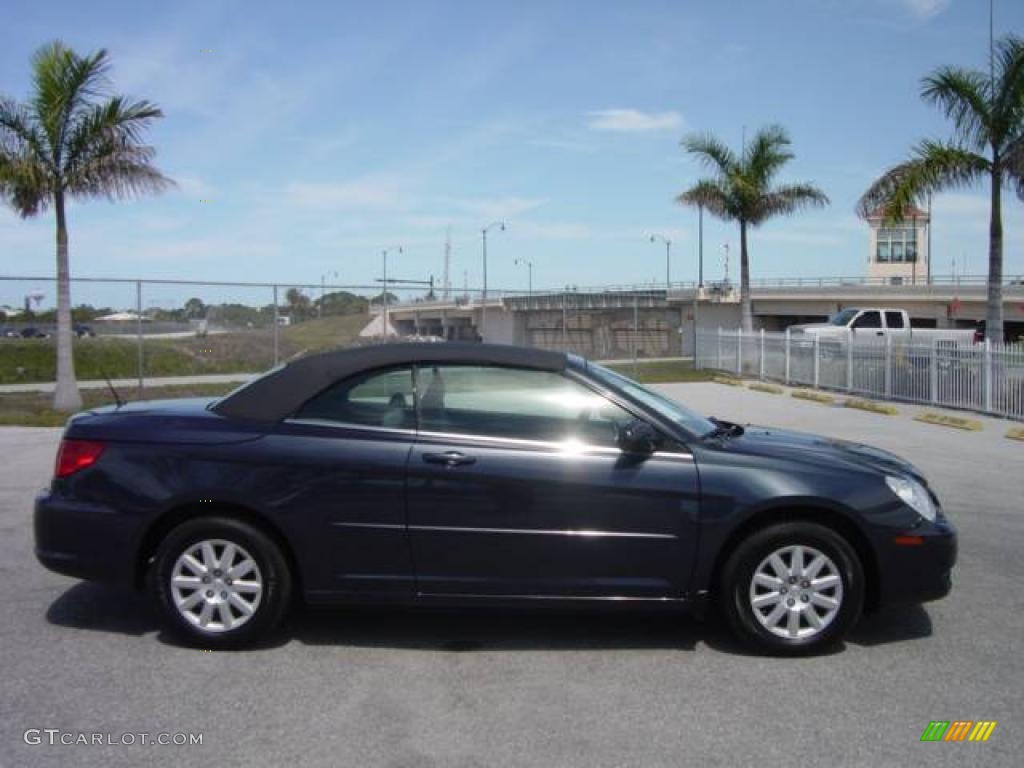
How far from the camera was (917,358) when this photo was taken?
734 inches

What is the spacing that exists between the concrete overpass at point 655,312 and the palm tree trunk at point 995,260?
801 cm

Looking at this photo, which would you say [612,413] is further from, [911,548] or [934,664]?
[934,664]

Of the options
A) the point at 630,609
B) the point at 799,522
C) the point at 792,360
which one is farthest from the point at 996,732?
the point at 792,360

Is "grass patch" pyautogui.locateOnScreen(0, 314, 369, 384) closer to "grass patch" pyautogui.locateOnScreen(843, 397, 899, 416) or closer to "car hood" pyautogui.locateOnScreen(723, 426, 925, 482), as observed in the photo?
"grass patch" pyautogui.locateOnScreen(843, 397, 899, 416)

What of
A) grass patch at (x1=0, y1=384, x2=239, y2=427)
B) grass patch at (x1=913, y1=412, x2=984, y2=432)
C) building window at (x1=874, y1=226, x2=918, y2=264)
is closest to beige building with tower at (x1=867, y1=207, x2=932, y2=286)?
building window at (x1=874, y1=226, x2=918, y2=264)

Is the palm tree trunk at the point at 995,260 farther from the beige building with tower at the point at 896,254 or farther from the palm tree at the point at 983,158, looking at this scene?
the beige building with tower at the point at 896,254

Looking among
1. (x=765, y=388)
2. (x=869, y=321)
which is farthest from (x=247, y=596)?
(x=869, y=321)

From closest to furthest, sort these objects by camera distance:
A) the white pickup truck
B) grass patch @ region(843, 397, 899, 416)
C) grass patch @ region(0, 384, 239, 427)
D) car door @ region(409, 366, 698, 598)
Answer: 1. car door @ region(409, 366, 698, 598)
2. grass patch @ region(0, 384, 239, 427)
3. grass patch @ region(843, 397, 899, 416)
4. the white pickup truck

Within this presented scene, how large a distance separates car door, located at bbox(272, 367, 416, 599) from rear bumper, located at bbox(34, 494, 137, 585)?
0.81 metres

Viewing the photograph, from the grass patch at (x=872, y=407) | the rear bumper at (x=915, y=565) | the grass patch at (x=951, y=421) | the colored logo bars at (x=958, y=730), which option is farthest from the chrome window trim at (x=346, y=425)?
the grass patch at (x=872, y=407)

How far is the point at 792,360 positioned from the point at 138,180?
16.2 metres

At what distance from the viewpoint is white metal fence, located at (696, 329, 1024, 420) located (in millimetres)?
16156

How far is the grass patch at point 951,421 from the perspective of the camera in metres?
14.7

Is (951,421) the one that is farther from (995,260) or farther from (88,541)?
(88,541)
